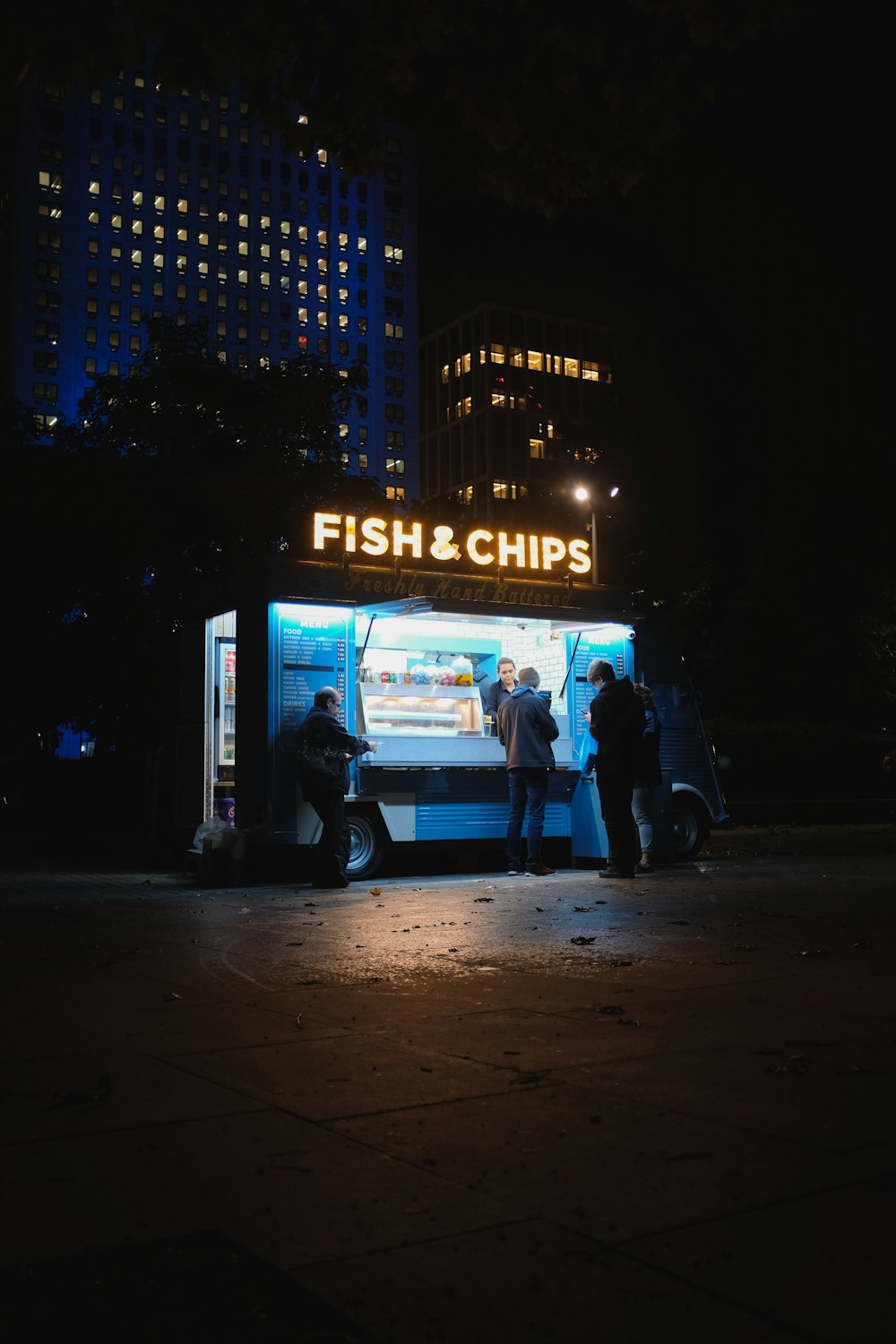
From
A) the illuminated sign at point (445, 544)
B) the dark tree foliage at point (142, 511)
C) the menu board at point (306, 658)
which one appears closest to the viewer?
the menu board at point (306, 658)

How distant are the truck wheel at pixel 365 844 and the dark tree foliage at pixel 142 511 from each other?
7.62 metres

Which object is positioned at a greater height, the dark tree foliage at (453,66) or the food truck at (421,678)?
the dark tree foliage at (453,66)

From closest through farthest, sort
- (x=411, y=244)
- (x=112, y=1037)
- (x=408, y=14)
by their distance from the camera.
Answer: (x=112, y=1037) < (x=408, y=14) < (x=411, y=244)

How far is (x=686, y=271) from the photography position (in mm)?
20219

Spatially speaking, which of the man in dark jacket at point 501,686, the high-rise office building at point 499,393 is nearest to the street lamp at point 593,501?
the man in dark jacket at point 501,686

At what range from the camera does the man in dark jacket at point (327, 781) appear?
39.5 feet

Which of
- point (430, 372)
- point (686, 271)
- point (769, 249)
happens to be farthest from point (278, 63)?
point (430, 372)

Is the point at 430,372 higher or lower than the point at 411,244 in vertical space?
lower

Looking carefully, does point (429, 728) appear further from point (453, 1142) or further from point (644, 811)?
point (453, 1142)

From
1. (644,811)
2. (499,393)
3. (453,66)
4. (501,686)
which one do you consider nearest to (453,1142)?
(453,66)

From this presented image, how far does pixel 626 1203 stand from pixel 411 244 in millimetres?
157301

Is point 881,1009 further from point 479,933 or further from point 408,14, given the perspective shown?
point 408,14

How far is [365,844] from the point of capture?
43.4 feet

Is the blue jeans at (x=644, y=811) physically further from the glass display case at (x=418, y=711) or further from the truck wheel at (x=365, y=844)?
the truck wheel at (x=365, y=844)
